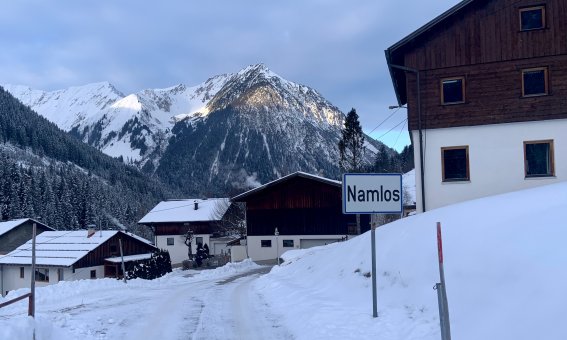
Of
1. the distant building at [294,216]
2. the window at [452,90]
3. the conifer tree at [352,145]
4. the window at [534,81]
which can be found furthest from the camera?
the conifer tree at [352,145]

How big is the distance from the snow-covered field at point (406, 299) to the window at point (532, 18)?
38.8 ft

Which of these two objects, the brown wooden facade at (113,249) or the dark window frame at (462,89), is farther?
the brown wooden facade at (113,249)

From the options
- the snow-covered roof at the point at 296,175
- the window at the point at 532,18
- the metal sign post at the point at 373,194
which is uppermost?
the window at the point at 532,18

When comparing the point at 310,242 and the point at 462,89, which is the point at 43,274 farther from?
the point at 462,89

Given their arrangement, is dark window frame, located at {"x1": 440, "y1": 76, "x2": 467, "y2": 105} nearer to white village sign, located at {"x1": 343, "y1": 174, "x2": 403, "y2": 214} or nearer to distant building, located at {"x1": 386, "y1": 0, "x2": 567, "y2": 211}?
distant building, located at {"x1": 386, "y1": 0, "x2": 567, "y2": 211}

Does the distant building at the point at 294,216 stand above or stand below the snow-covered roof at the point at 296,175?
below

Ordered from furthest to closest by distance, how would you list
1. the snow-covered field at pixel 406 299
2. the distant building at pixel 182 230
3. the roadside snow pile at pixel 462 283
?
the distant building at pixel 182 230 → the snow-covered field at pixel 406 299 → the roadside snow pile at pixel 462 283

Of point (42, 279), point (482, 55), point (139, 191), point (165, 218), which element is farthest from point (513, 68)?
point (139, 191)

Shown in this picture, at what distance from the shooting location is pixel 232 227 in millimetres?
68562

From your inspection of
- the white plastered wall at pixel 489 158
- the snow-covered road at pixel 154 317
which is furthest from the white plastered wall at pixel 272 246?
the snow-covered road at pixel 154 317

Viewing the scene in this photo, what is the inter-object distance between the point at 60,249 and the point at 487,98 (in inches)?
1876

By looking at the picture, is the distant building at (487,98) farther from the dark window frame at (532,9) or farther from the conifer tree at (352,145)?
the conifer tree at (352,145)

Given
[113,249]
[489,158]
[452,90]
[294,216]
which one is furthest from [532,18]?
[113,249]

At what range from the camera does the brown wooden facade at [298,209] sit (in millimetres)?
45969
